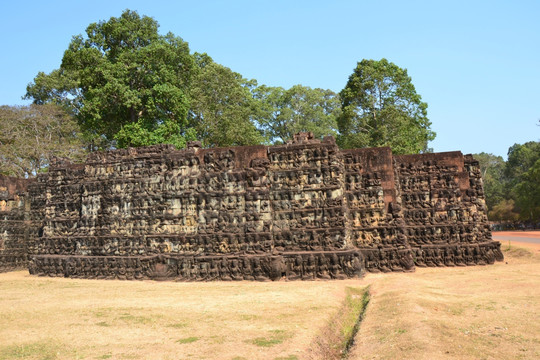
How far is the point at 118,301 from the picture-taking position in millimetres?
10516

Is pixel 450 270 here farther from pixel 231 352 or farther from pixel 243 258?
pixel 231 352

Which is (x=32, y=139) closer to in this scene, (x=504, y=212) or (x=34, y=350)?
(x=34, y=350)

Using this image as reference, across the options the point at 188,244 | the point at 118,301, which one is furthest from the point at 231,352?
the point at 188,244

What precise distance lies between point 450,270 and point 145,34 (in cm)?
2207

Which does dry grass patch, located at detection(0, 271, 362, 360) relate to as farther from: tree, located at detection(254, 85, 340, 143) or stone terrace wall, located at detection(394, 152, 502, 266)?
tree, located at detection(254, 85, 340, 143)

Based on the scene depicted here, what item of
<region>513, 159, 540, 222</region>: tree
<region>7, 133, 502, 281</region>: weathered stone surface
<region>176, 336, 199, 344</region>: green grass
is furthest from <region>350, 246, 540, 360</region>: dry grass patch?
<region>513, 159, 540, 222</region>: tree

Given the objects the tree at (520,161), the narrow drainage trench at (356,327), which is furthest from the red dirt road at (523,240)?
the tree at (520,161)

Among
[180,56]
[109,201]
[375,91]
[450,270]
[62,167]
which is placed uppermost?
[180,56]

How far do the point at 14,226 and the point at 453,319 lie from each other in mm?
19895

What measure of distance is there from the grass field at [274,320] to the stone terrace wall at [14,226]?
27.6ft

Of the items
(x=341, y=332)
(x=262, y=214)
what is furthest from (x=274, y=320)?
(x=262, y=214)

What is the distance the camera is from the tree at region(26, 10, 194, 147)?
25.8 meters

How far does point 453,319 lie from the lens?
287 inches

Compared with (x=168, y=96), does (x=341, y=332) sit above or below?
below
